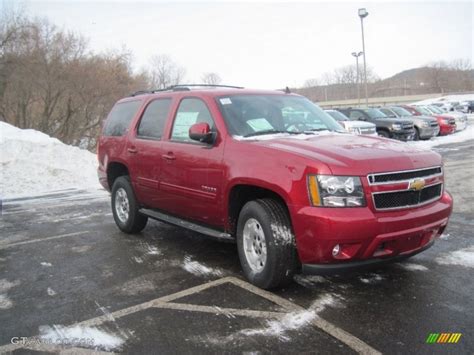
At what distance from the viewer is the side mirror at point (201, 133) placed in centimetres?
445

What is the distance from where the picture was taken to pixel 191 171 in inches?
189

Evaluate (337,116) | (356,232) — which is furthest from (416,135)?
(356,232)

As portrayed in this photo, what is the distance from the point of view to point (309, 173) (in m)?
3.60

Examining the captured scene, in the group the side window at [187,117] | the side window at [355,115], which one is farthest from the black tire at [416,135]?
the side window at [187,117]

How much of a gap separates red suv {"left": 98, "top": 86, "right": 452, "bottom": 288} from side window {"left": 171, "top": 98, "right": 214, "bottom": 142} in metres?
0.01

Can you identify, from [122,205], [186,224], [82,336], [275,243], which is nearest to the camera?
[82,336]

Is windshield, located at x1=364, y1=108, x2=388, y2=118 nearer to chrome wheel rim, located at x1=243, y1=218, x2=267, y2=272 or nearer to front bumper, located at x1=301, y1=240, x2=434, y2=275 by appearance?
chrome wheel rim, located at x1=243, y1=218, x2=267, y2=272

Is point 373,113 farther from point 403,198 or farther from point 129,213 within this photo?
point 403,198

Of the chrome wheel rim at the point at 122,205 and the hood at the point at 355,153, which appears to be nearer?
the hood at the point at 355,153

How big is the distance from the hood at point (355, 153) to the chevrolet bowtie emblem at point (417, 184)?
0.12m

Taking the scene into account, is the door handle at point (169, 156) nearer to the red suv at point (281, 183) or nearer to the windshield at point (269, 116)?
the red suv at point (281, 183)

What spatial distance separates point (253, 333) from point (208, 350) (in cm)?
40

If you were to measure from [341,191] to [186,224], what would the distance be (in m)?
2.12

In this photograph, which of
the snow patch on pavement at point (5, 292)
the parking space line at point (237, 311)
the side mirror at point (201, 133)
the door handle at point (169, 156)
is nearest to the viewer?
the parking space line at point (237, 311)
